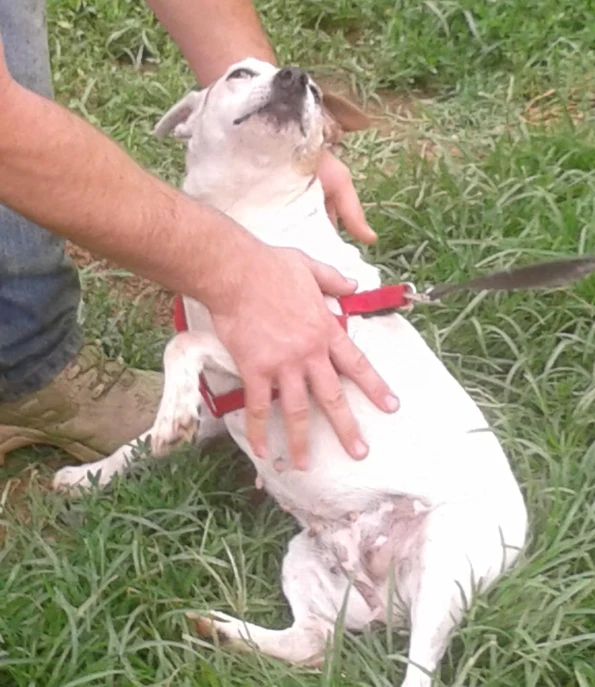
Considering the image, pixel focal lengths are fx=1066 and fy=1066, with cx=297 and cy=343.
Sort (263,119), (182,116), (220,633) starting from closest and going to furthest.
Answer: (220,633)
(263,119)
(182,116)

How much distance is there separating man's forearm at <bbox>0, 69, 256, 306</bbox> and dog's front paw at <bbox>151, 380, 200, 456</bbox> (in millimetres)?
215

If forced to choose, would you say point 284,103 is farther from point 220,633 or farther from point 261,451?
point 220,633

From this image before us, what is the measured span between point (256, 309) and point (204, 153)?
1.82 feet

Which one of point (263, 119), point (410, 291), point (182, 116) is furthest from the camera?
point (182, 116)

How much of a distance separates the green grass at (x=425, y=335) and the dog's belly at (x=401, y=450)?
0.63ft

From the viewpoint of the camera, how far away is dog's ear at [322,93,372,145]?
2498 mm

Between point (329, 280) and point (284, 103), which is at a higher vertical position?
point (284, 103)

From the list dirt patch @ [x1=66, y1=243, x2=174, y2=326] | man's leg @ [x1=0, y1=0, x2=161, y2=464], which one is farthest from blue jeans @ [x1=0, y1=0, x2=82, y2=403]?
dirt patch @ [x1=66, y1=243, x2=174, y2=326]

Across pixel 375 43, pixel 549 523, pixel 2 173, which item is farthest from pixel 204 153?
pixel 375 43

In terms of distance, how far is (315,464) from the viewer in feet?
7.10

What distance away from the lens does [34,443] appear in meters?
2.75

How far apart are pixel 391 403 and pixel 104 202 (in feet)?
2.25

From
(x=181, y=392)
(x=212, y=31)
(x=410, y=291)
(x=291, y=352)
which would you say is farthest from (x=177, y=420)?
(x=212, y=31)

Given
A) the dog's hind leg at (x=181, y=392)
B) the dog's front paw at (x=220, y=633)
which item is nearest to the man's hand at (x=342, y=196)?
the dog's hind leg at (x=181, y=392)
